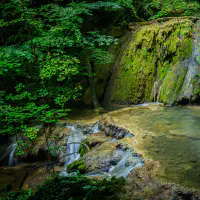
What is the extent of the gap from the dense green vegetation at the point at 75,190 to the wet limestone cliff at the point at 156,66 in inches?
252

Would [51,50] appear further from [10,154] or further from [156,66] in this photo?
[156,66]

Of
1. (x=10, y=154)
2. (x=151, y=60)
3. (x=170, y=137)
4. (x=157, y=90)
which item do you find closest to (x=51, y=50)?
(x=170, y=137)

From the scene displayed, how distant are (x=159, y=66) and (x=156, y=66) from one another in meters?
0.15

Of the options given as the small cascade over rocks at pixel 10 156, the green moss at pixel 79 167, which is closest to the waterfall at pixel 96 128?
the green moss at pixel 79 167

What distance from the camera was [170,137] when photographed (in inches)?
214

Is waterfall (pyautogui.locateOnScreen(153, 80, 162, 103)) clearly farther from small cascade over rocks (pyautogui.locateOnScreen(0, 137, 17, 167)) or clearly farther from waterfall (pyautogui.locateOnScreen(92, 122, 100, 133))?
small cascade over rocks (pyautogui.locateOnScreen(0, 137, 17, 167))

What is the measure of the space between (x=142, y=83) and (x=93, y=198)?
25.7 ft

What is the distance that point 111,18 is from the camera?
43.2 feet

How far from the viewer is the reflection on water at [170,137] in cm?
388

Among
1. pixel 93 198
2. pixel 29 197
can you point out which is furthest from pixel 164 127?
pixel 29 197

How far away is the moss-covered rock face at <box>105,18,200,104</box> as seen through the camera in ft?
29.6

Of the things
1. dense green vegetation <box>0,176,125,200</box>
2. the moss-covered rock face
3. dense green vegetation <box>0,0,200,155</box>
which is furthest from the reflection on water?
dense green vegetation <box>0,0,200,155</box>

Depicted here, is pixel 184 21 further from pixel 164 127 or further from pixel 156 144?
pixel 156 144

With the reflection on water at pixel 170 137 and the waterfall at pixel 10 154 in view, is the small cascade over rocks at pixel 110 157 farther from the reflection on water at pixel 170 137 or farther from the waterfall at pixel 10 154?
the waterfall at pixel 10 154
